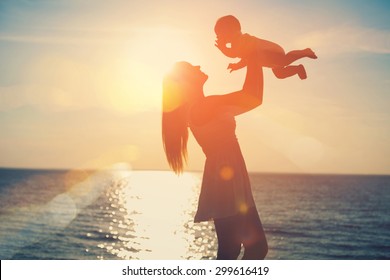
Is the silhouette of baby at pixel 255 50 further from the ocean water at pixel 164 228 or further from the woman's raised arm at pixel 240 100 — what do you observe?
the ocean water at pixel 164 228

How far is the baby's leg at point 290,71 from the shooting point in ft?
9.78

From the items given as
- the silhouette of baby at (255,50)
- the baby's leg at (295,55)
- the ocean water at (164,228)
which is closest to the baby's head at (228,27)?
the silhouette of baby at (255,50)

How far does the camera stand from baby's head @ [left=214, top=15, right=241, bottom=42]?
2.93m

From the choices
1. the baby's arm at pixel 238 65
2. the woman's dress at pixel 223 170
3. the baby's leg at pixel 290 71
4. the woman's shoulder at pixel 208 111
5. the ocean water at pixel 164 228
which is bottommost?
the woman's dress at pixel 223 170

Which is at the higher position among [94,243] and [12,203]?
[12,203]

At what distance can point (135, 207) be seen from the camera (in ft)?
234

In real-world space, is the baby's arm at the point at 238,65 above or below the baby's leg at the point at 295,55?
above

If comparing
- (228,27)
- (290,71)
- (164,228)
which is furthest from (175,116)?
(164,228)

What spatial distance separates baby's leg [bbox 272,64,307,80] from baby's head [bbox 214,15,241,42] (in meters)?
0.33

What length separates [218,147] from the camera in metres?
3.00
